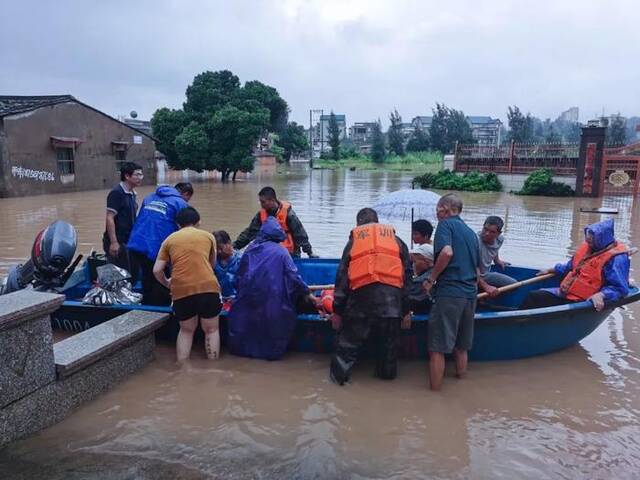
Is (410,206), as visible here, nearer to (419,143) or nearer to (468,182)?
(468,182)

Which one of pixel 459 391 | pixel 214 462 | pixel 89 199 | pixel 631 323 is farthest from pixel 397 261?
pixel 89 199

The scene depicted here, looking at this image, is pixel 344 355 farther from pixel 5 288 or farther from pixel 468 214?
pixel 468 214

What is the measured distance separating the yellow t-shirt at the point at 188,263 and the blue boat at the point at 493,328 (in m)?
0.61

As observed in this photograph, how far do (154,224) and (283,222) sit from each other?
153 cm

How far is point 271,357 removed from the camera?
4582 mm

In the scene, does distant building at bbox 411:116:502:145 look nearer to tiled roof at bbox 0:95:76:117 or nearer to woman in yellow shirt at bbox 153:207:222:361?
tiled roof at bbox 0:95:76:117

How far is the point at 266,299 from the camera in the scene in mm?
4387

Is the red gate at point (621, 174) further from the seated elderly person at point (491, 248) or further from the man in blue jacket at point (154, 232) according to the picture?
the man in blue jacket at point (154, 232)

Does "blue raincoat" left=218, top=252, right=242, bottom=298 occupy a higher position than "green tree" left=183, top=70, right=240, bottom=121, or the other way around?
"green tree" left=183, top=70, right=240, bottom=121

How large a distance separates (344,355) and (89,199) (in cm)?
1736

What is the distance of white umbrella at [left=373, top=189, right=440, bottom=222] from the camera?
18.5 feet

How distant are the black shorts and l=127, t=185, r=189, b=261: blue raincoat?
93 centimetres

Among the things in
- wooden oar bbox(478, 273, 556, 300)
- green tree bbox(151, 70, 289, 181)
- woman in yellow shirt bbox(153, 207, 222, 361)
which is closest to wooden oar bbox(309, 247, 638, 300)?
wooden oar bbox(478, 273, 556, 300)

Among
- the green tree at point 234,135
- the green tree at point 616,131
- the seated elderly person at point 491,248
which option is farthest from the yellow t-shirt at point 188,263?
the green tree at point 616,131
